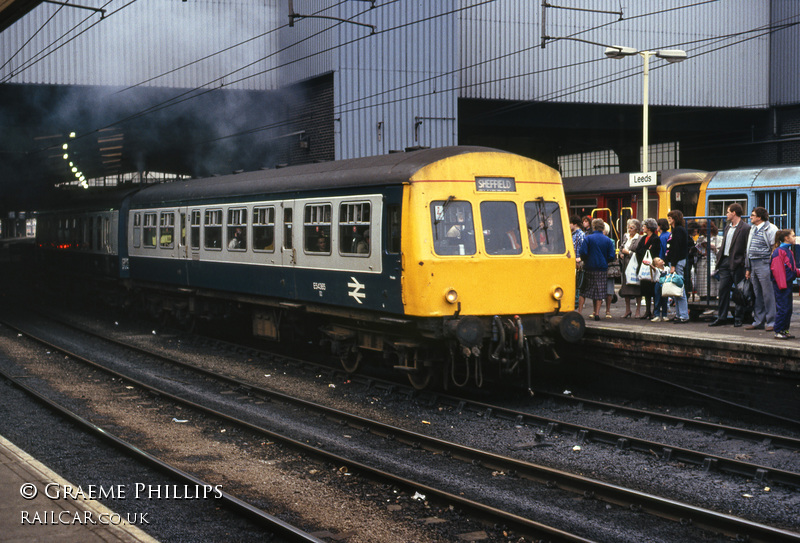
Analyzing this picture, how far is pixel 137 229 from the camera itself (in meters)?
19.8

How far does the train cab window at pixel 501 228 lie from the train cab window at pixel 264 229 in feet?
13.9

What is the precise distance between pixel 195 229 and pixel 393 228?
23.6ft

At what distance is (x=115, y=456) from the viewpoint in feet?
27.9

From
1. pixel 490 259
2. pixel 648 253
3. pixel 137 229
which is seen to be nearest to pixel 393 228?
pixel 490 259

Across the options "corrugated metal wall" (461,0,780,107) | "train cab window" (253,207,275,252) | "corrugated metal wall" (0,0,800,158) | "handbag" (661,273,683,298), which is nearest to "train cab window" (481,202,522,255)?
"handbag" (661,273,683,298)

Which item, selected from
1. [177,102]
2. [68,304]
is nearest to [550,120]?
[177,102]

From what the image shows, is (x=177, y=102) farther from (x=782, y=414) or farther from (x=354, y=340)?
(x=782, y=414)

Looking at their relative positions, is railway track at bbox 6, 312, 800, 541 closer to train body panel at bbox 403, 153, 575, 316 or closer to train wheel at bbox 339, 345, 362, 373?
train body panel at bbox 403, 153, 575, 316

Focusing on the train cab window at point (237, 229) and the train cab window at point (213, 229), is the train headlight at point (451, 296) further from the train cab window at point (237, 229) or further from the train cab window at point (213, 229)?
the train cab window at point (213, 229)

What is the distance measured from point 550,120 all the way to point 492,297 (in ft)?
59.4

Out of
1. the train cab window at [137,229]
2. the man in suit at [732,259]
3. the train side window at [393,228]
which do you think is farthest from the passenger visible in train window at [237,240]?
the man in suit at [732,259]

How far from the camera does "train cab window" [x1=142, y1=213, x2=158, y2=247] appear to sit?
18.9 meters

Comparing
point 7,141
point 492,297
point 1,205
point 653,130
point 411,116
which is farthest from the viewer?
point 1,205

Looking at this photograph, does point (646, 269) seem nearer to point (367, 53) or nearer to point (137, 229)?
point (137, 229)
